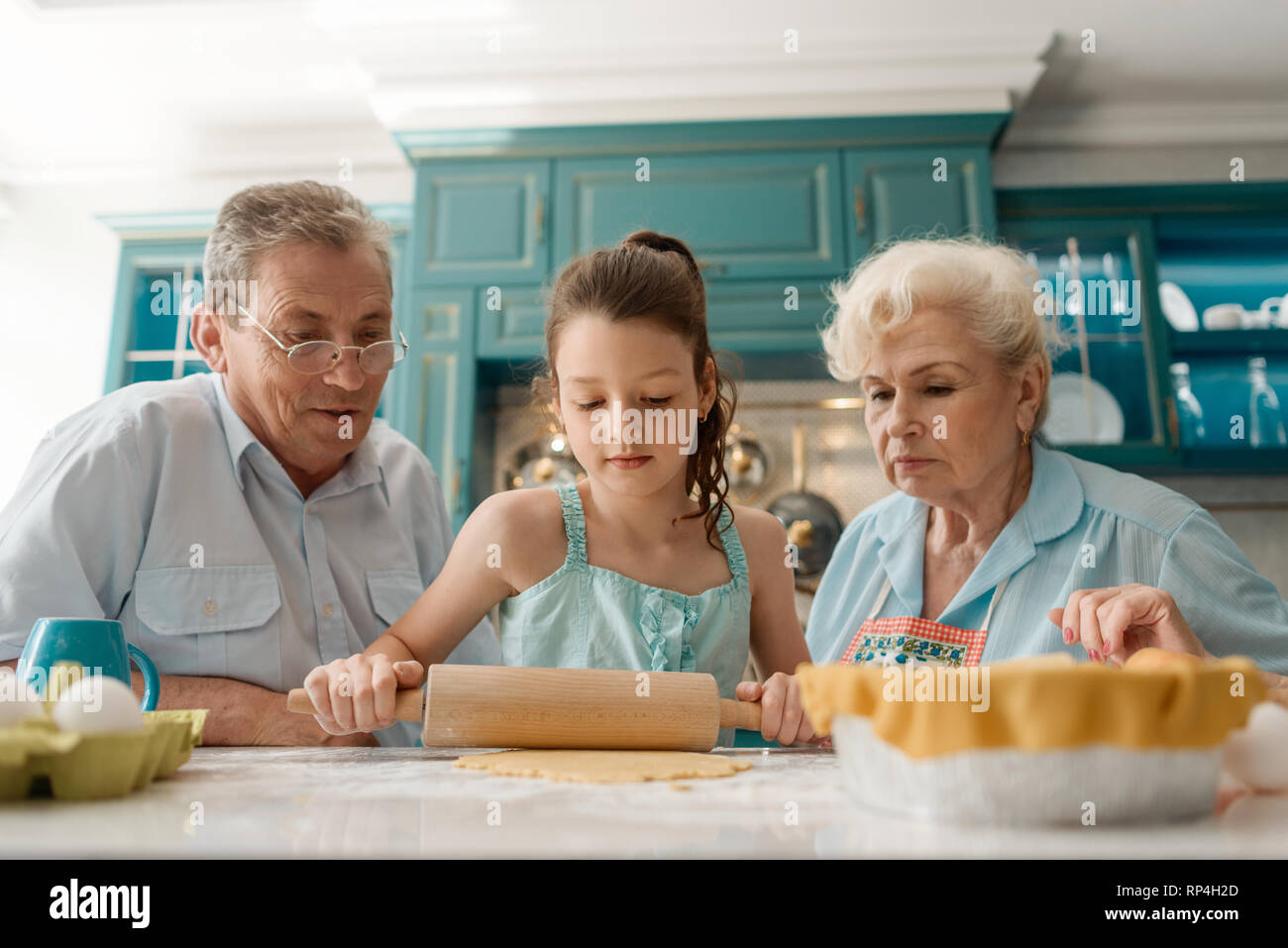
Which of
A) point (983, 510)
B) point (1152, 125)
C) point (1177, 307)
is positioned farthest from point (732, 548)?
point (1152, 125)

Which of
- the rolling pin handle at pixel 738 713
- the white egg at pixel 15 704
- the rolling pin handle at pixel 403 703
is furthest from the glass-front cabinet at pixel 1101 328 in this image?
the white egg at pixel 15 704

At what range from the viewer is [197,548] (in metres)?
1.33

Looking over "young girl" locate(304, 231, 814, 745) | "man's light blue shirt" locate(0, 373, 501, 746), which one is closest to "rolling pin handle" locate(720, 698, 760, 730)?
"young girl" locate(304, 231, 814, 745)

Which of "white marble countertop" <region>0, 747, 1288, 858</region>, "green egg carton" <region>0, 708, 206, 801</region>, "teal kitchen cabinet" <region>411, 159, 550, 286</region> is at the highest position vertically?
"teal kitchen cabinet" <region>411, 159, 550, 286</region>

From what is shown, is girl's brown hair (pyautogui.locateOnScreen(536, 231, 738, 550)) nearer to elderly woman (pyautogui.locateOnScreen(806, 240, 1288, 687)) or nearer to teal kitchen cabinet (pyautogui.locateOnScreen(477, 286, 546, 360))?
elderly woman (pyautogui.locateOnScreen(806, 240, 1288, 687))

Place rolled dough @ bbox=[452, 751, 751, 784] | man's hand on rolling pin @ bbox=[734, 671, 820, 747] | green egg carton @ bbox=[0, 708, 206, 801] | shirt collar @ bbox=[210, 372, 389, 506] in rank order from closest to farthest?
1. green egg carton @ bbox=[0, 708, 206, 801]
2. rolled dough @ bbox=[452, 751, 751, 784]
3. man's hand on rolling pin @ bbox=[734, 671, 820, 747]
4. shirt collar @ bbox=[210, 372, 389, 506]

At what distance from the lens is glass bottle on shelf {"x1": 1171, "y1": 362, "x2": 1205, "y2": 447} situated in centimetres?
320

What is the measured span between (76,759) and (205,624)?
75 centimetres

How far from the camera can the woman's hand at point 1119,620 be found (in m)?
0.91

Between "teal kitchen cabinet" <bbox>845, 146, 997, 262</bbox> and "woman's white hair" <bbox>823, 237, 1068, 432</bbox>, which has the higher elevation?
"teal kitchen cabinet" <bbox>845, 146, 997, 262</bbox>

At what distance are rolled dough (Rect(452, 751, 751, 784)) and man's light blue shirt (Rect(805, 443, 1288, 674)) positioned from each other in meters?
0.64

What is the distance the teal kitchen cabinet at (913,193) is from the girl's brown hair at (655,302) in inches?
72.8

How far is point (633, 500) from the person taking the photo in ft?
4.36

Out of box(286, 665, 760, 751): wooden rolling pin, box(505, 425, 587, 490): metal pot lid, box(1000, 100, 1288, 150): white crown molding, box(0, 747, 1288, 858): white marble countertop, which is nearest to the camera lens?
box(0, 747, 1288, 858): white marble countertop
